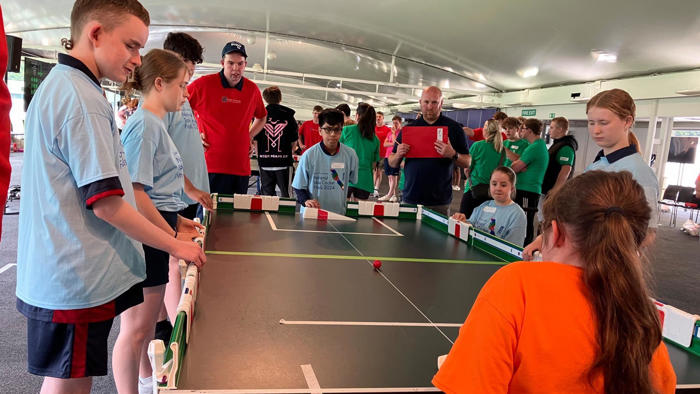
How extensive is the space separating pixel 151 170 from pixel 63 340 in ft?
2.34

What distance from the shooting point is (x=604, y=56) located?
8.43 metres

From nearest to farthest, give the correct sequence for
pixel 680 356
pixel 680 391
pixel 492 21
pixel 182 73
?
pixel 680 391 → pixel 680 356 → pixel 182 73 → pixel 492 21

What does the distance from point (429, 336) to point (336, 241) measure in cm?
135

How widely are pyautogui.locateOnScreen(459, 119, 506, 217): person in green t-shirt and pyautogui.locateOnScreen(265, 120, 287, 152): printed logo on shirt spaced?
85.2 inches

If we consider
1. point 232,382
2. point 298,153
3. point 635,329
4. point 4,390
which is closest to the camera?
point 635,329

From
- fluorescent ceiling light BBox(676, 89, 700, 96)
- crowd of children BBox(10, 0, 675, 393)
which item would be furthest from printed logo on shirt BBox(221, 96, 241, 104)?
fluorescent ceiling light BBox(676, 89, 700, 96)

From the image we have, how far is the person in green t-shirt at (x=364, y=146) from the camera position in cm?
516

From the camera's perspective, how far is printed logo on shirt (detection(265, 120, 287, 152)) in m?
5.70

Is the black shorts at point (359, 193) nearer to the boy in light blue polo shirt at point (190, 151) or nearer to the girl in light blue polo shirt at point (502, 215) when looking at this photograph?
the girl in light blue polo shirt at point (502, 215)

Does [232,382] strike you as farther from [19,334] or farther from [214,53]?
[214,53]

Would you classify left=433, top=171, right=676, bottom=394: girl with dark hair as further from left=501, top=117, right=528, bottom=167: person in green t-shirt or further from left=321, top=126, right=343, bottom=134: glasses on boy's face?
A: left=501, top=117, right=528, bottom=167: person in green t-shirt

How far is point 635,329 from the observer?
0.92 metres

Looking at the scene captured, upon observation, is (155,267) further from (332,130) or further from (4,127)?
(332,130)

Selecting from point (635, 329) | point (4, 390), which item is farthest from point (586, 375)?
point (4, 390)
